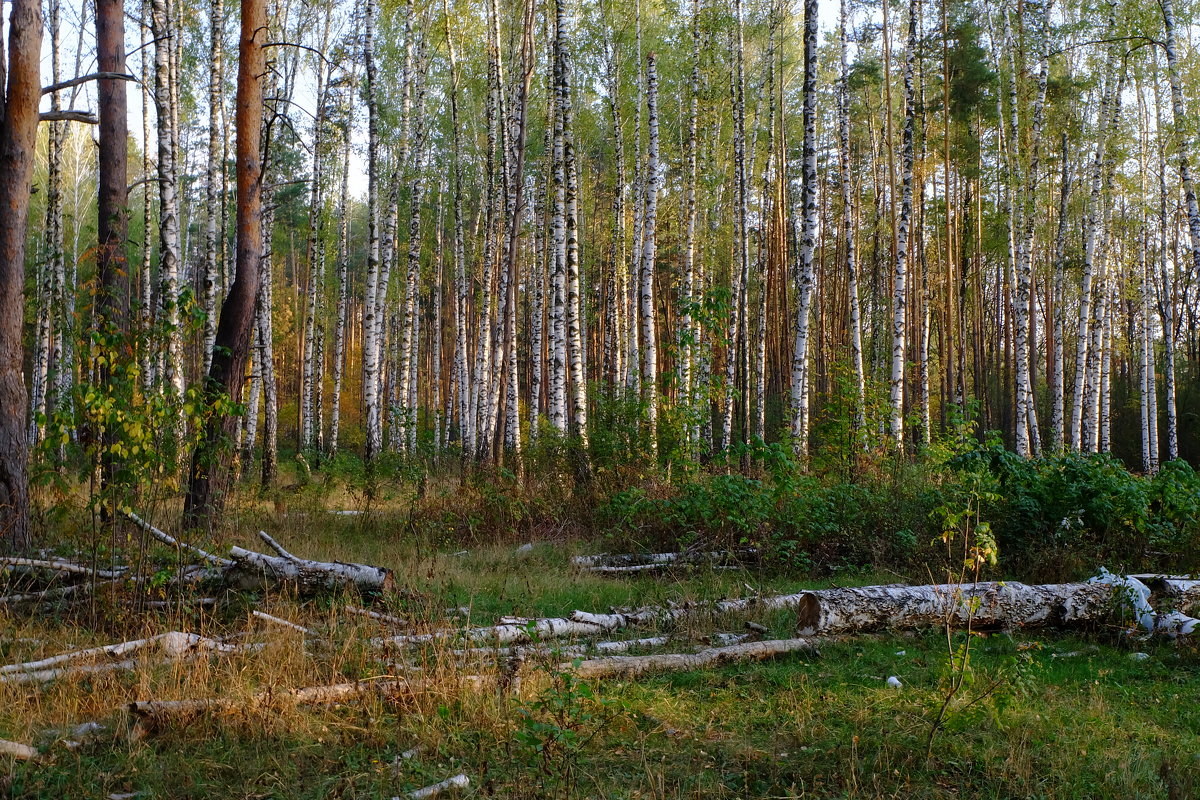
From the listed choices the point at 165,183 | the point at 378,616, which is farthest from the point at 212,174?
the point at 378,616

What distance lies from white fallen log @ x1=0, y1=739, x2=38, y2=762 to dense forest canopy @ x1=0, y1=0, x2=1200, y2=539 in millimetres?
1962

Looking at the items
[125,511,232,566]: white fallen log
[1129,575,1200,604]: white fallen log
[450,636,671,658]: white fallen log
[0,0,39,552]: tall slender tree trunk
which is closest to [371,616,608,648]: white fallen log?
[450,636,671,658]: white fallen log

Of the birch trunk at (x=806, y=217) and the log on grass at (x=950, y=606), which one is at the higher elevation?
the birch trunk at (x=806, y=217)

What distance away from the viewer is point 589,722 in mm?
3949

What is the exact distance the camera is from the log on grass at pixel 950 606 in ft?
18.9

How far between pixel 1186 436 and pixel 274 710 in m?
31.9

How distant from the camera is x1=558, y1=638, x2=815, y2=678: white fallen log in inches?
185

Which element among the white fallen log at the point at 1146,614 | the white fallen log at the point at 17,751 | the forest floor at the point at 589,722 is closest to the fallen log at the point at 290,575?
the forest floor at the point at 589,722

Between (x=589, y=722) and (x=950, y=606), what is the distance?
3.19m

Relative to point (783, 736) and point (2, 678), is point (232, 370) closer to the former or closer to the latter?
point (2, 678)

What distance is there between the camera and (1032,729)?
3924mm

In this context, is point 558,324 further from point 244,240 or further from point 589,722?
point 589,722

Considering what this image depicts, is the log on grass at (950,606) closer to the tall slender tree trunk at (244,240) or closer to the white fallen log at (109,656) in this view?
the white fallen log at (109,656)

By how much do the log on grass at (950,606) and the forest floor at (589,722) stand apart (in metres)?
0.25
